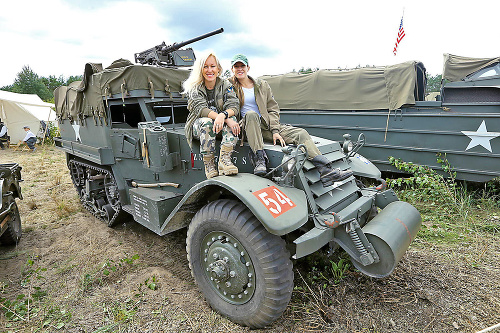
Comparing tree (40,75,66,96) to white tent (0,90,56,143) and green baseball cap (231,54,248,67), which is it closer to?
white tent (0,90,56,143)

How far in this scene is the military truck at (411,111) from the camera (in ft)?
17.1

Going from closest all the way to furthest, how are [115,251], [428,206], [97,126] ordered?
[115,251]
[97,126]
[428,206]

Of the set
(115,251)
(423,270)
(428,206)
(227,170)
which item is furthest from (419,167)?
(115,251)

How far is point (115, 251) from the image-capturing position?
4094 millimetres

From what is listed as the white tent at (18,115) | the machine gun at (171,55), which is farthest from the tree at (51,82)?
the machine gun at (171,55)

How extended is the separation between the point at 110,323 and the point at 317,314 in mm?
Result: 1755

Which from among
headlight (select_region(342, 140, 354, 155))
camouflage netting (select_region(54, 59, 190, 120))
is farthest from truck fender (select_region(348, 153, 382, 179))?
camouflage netting (select_region(54, 59, 190, 120))

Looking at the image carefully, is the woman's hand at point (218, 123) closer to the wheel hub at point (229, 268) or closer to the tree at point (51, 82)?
the wheel hub at point (229, 268)

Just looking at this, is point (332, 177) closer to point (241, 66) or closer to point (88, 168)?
point (241, 66)

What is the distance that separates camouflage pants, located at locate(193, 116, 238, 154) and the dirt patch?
1.43 m

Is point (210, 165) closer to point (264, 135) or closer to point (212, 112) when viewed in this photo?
point (212, 112)

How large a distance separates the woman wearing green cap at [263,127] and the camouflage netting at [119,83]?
1351 mm

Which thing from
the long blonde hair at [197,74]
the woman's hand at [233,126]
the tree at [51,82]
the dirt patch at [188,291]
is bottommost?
the dirt patch at [188,291]

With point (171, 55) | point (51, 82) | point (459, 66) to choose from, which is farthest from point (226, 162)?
point (51, 82)
